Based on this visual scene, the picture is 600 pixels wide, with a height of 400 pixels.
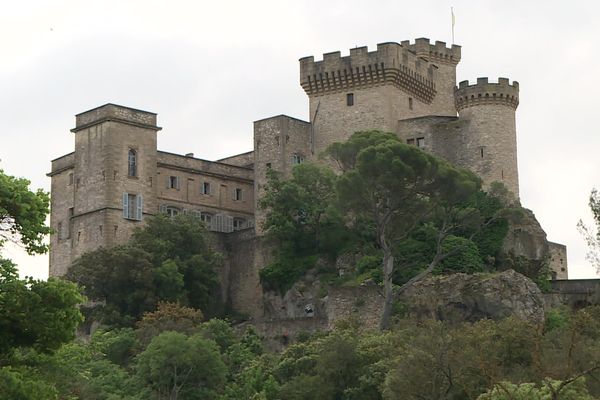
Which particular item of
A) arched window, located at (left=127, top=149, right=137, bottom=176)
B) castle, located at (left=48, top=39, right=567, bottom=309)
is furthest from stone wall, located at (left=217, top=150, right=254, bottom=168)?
arched window, located at (left=127, top=149, right=137, bottom=176)

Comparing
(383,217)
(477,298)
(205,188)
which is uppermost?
(205,188)

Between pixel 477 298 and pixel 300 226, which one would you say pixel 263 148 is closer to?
pixel 300 226

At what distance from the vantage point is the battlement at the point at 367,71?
69125mm

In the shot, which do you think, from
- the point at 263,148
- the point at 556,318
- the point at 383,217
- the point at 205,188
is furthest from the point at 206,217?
the point at 556,318

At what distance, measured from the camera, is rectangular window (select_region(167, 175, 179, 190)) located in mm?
70375

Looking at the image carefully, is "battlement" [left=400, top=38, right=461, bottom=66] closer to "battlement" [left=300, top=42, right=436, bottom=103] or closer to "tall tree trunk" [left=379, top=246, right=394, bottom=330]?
"battlement" [left=300, top=42, right=436, bottom=103]

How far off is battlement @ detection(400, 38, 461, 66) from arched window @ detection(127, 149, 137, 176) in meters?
15.9

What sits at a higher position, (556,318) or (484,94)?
(484,94)

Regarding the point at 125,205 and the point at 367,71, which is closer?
the point at 125,205

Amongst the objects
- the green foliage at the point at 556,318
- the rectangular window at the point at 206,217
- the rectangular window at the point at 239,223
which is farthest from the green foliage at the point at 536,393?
the rectangular window at the point at 239,223

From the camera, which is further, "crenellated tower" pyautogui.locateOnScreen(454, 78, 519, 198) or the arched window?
the arched window

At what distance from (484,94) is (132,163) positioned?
1703 centimetres

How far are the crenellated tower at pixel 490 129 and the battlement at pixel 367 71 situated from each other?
3231 mm

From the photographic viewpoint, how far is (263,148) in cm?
6969
